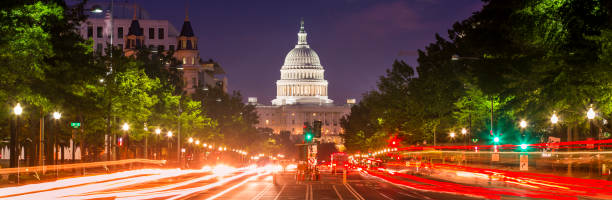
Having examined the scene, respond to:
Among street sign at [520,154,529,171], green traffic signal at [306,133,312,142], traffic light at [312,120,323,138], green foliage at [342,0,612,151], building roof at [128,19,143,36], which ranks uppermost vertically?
building roof at [128,19,143,36]

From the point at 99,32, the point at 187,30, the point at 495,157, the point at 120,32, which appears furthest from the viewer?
the point at 99,32

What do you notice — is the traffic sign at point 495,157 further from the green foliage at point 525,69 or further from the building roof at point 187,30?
the building roof at point 187,30

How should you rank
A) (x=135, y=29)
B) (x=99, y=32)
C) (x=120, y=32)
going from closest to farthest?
(x=135, y=29) → (x=120, y=32) → (x=99, y=32)

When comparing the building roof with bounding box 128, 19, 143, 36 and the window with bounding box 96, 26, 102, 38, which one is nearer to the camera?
the building roof with bounding box 128, 19, 143, 36

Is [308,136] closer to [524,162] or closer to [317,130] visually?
[317,130]

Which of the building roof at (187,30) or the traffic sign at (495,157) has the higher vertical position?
the building roof at (187,30)

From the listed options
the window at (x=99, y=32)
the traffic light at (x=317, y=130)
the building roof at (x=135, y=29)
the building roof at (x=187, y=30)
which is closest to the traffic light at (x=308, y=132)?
the traffic light at (x=317, y=130)

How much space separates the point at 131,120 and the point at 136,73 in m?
Result: 4.27

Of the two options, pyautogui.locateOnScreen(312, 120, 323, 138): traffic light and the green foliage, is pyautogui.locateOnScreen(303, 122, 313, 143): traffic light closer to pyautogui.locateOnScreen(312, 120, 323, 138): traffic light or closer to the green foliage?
pyautogui.locateOnScreen(312, 120, 323, 138): traffic light

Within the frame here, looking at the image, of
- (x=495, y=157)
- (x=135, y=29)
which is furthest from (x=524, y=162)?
(x=135, y=29)

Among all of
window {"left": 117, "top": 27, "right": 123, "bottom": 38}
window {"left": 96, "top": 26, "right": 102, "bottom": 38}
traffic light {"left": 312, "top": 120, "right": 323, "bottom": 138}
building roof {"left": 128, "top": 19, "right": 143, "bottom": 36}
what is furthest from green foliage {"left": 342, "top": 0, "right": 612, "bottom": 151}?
window {"left": 96, "top": 26, "right": 102, "bottom": 38}

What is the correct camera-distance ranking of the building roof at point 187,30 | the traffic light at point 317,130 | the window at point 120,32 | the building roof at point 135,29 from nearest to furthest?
the traffic light at point 317,130, the building roof at point 135,29, the building roof at point 187,30, the window at point 120,32

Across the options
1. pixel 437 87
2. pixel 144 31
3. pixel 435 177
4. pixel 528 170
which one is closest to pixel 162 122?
pixel 437 87

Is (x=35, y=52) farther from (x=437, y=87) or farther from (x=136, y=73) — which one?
(x=437, y=87)
